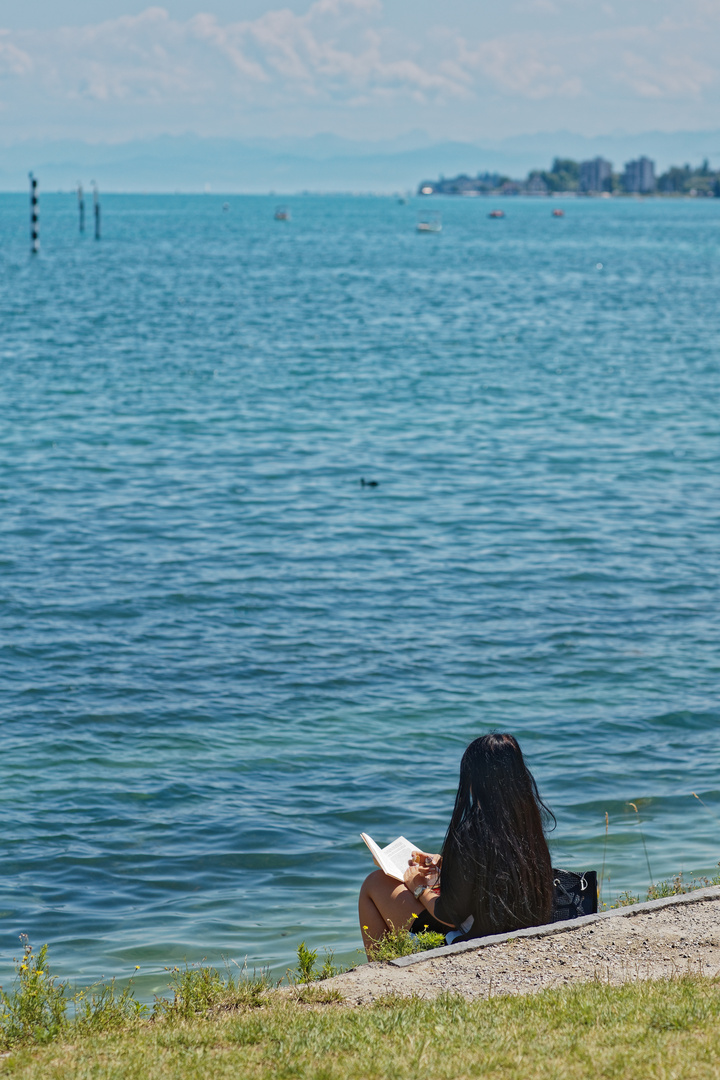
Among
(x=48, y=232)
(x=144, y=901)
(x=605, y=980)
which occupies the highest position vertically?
→ (x=48, y=232)

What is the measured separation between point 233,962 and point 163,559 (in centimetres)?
1060

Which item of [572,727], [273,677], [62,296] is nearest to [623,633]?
[572,727]

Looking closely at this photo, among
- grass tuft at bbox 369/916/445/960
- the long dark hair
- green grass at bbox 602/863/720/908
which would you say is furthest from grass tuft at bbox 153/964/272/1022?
green grass at bbox 602/863/720/908

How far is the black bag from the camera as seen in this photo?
705 centimetres

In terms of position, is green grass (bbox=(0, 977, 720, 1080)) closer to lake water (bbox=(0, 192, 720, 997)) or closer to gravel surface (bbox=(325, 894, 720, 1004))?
gravel surface (bbox=(325, 894, 720, 1004))

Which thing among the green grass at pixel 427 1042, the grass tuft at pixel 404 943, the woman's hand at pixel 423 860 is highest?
the woman's hand at pixel 423 860

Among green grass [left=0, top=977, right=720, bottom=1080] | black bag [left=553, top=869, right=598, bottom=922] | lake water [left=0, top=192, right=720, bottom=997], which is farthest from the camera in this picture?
lake water [left=0, top=192, right=720, bottom=997]

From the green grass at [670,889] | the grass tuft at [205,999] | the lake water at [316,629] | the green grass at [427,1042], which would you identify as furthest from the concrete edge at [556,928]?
the lake water at [316,629]

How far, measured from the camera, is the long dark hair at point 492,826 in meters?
6.21

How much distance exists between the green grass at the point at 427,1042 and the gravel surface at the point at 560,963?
0.26m

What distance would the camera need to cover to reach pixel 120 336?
4800 centimetres

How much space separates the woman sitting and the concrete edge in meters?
0.07

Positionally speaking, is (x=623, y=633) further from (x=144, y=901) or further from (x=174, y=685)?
(x=144, y=901)

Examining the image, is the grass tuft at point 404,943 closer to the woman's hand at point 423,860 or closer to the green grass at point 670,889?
the woman's hand at point 423,860
